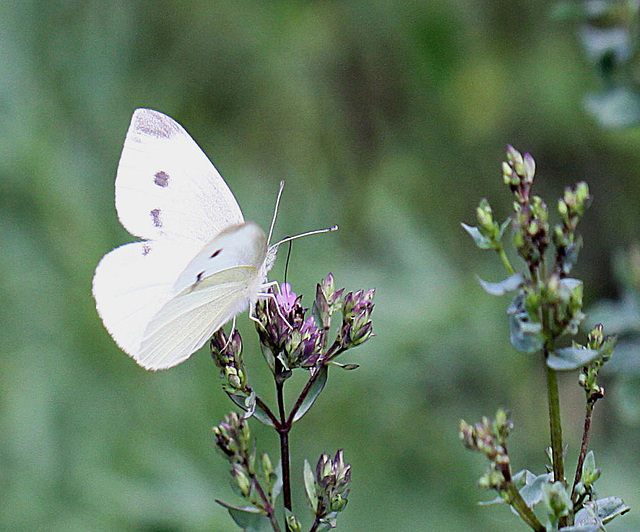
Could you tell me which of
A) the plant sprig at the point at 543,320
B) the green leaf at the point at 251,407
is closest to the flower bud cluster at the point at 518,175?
the plant sprig at the point at 543,320

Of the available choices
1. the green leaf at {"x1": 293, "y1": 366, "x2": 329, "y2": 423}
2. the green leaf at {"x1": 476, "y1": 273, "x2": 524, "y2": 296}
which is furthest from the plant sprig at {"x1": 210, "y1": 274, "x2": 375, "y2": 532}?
the green leaf at {"x1": 476, "y1": 273, "x2": 524, "y2": 296}

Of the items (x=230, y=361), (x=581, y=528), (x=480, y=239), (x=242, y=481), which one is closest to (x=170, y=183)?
(x=230, y=361)

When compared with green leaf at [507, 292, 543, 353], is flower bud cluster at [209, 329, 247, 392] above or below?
above

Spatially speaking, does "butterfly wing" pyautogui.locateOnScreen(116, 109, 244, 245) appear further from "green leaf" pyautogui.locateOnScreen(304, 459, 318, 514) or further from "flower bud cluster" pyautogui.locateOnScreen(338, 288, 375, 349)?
"green leaf" pyautogui.locateOnScreen(304, 459, 318, 514)

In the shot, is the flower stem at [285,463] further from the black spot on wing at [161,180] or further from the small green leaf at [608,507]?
the black spot on wing at [161,180]

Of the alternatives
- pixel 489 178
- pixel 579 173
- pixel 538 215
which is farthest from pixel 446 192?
pixel 538 215

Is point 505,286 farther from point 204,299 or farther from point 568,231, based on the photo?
point 204,299

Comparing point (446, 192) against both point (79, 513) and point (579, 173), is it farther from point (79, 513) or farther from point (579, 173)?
point (79, 513)
